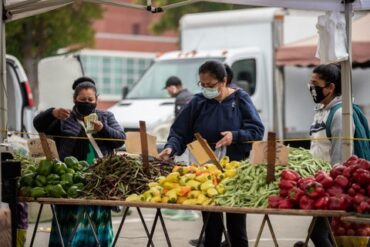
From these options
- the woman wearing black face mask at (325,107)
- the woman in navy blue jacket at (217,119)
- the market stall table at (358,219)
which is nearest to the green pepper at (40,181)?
the woman in navy blue jacket at (217,119)

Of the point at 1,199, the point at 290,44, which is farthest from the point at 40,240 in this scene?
the point at 290,44

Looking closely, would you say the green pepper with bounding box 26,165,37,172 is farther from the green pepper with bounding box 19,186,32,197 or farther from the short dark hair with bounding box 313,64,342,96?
the short dark hair with bounding box 313,64,342,96

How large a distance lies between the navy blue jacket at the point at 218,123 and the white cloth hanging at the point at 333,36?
0.87m

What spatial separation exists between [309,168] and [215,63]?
1503 mm

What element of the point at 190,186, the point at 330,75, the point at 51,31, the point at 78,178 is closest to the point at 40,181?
the point at 78,178

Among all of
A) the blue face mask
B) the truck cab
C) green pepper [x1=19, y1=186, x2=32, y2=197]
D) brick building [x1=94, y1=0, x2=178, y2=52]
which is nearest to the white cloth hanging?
the blue face mask

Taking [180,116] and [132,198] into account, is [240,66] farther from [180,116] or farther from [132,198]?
[132,198]

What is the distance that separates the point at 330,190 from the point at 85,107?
9.33 ft

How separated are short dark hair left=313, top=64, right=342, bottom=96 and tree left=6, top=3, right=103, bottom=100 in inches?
628

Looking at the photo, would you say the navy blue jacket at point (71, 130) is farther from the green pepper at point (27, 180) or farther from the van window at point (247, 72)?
the van window at point (247, 72)

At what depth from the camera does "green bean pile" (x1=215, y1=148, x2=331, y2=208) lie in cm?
737

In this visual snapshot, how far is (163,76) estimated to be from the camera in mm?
17781

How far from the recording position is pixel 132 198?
7.84 m

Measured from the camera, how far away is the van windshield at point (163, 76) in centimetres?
1736
